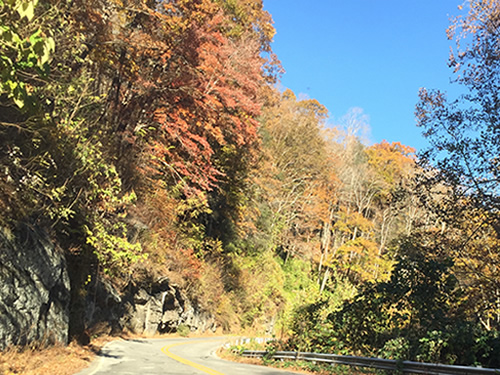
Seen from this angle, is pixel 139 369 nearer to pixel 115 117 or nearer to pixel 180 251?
pixel 115 117

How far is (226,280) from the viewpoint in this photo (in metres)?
30.8

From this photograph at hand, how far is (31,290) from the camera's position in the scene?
9531 mm

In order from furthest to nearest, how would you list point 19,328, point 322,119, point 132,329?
1. point 322,119
2. point 132,329
3. point 19,328

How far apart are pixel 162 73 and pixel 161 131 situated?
3.77 meters

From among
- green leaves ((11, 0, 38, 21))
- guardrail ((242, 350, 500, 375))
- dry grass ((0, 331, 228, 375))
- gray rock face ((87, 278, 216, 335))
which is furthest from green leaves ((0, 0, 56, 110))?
gray rock face ((87, 278, 216, 335))

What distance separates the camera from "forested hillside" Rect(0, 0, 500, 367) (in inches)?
393

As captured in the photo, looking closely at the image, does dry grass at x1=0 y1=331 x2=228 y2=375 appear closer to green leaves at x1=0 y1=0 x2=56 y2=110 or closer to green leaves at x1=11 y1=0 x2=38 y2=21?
green leaves at x1=0 y1=0 x2=56 y2=110

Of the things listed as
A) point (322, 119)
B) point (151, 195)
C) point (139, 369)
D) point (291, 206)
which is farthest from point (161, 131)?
point (322, 119)

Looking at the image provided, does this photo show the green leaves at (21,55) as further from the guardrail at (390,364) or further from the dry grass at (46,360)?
the guardrail at (390,364)

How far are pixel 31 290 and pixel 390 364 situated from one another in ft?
30.1

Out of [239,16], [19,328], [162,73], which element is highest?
[239,16]

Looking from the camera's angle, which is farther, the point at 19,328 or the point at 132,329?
the point at 132,329

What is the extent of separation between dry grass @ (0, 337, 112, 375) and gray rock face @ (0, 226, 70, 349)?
24 cm

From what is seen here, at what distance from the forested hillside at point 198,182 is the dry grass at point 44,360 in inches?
103
